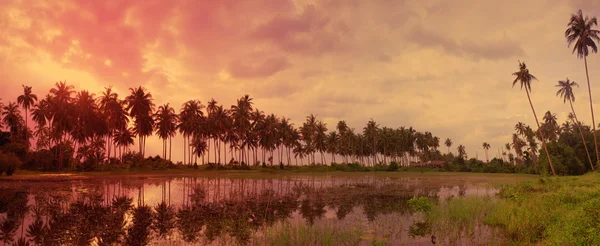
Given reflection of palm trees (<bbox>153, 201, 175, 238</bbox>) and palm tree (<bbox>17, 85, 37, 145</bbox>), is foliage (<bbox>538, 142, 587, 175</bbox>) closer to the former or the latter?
reflection of palm trees (<bbox>153, 201, 175, 238</bbox>)

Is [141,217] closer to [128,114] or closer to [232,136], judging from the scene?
[128,114]

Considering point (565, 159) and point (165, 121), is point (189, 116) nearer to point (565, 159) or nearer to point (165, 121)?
point (165, 121)

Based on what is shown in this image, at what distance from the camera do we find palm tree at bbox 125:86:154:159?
91812mm

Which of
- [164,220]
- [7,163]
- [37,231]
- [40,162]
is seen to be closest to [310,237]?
[164,220]

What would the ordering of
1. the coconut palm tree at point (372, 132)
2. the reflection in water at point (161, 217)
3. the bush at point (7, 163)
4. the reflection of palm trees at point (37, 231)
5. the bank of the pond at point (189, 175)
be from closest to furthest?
the reflection of palm trees at point (37, 231)
the reflection in water at point (161, 217)
the bush at point (7, 163)
the bank of the pond at point (189, 175)
the coconut palm tree at point (372, 132)

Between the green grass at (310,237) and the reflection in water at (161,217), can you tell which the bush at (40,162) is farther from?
the green grass at (310,237)

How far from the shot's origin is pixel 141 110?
92625 millimetres

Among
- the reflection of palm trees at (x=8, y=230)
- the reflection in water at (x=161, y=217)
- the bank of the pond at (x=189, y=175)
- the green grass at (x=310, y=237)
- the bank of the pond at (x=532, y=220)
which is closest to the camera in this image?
the bank of the pond at (x=532, y=220)

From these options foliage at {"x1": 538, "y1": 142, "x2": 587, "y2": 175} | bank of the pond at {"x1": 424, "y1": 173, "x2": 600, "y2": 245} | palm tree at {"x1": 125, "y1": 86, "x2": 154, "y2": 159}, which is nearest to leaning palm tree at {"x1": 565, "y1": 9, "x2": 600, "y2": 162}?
foliage at {"x1": 538, "y1": 142, "x2": 587, "y2": 175}

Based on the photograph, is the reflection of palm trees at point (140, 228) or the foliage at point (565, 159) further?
the foliage at point (565, 159)

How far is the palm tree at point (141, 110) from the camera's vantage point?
91.8 meters

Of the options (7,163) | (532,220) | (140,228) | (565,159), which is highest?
(7,163)

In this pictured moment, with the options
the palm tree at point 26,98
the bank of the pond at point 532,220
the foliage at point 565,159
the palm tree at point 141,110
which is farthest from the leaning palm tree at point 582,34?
the palm tree at point 26,98

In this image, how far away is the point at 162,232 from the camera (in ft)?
52.7
